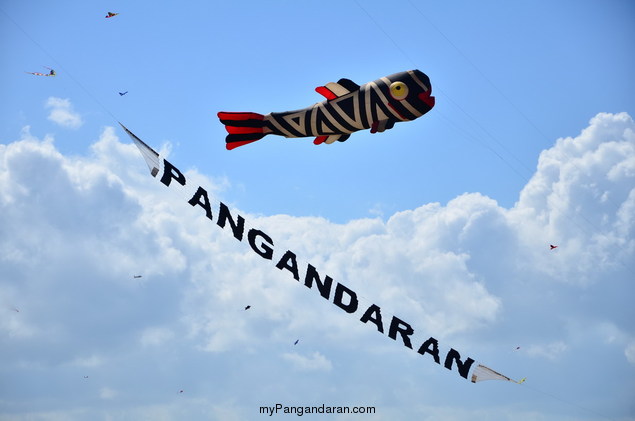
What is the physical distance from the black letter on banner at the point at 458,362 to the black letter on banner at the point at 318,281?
587 centimetres

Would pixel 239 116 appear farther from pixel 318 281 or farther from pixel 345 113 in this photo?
pixel 318 281

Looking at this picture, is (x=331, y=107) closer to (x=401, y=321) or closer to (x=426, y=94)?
(x=426, y=94)

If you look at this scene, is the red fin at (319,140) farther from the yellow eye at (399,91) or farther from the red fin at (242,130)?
the yellow eye at (399,91)

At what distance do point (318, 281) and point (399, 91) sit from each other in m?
8.24

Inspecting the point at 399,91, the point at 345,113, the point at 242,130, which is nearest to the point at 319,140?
the point at 345,113

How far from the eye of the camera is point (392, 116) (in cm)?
3284

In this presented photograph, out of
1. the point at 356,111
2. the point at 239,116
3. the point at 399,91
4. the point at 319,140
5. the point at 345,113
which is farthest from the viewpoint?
the point at 319,140

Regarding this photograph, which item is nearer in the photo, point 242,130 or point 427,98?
point 427,98

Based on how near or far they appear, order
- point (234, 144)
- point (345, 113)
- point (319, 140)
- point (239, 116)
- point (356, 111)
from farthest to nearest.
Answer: point (319, 140)
point (234, 144)
point (239, 116)
point (345, 113)
point (356, 111)

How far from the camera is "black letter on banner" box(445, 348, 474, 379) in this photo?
35.7 meters

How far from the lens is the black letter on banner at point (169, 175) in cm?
3262

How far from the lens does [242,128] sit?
35.2m

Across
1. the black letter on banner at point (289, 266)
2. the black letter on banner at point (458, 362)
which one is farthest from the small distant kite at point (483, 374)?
the black letter on banner at point (289, 266)

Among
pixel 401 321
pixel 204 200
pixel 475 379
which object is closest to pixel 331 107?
pixel 204 200
